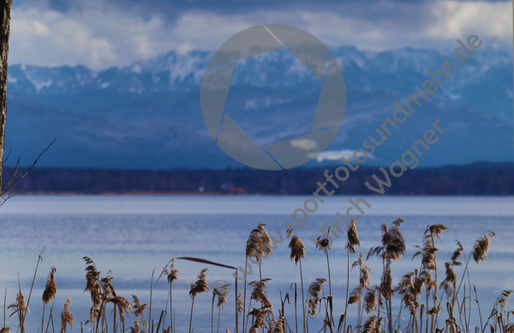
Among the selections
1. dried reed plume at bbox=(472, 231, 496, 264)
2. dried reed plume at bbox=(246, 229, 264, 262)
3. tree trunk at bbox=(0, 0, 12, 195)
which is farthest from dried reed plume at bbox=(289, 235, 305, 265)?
tree trunk at bbox=(0, 0, 12, 195)

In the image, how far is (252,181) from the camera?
420 feet

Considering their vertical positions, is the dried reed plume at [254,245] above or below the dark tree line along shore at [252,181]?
below

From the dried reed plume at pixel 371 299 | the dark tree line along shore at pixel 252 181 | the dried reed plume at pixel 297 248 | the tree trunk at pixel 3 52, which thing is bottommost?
the dried reed plume at pixel 371 299

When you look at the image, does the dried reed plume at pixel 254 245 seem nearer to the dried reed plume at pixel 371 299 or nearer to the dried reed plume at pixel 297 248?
the dried reed plume at pixel 297 248

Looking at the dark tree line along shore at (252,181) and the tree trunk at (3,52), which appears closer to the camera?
the tree trunk at (3,52)

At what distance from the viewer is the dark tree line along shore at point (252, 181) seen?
117438 mm

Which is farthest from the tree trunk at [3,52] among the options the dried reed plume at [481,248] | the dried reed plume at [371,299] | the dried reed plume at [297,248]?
the dried reed plume at [481,248]

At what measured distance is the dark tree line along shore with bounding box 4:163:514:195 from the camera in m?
117

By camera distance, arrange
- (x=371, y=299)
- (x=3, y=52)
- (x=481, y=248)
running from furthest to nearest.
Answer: (x=371, y=299)
(x=481, y=248)
(x=3, y=52)

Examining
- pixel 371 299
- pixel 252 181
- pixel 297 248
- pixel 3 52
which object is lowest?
pixel 371 299

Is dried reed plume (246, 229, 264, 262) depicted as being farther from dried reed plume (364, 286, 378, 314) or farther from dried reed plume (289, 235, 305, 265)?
dried reed plume (364, 286, 378, 314)

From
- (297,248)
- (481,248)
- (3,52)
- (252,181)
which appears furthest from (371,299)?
(252,181)

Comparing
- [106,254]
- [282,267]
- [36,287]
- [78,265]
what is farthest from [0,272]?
[282,267]

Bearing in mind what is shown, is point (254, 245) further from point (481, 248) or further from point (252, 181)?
point (252, 181)
